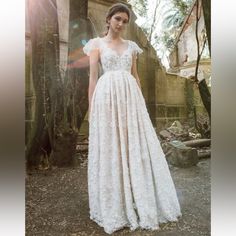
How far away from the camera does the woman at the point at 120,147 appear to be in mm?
2352

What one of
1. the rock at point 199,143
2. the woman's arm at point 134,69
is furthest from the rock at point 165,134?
the woman's arm at point 134,69

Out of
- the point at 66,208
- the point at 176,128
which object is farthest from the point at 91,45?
the point at 66,208

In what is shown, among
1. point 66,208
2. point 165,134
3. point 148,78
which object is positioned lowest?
point 66,208

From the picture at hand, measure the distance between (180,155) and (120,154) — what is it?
430mm

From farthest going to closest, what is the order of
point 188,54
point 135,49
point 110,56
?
point 188,54, point 135,49, point 110,56

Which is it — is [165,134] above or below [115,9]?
below

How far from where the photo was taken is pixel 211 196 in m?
2.53

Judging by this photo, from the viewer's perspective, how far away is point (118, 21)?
2406 mm

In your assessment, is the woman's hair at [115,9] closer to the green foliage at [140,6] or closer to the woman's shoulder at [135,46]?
the green foliage at [140,6]

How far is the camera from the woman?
2352 mm

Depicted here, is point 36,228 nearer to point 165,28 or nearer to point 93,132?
point 93,132

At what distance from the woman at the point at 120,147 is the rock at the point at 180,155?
82 mm

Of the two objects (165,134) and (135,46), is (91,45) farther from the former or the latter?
(165,134)

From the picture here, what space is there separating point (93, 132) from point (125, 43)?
626mm
